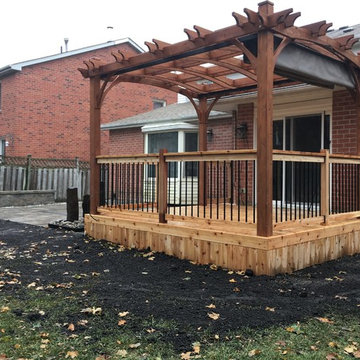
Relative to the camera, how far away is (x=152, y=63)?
6680mm

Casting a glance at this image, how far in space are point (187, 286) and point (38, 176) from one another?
12203 mm

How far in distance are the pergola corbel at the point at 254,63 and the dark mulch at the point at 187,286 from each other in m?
0.82

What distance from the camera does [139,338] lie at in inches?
132

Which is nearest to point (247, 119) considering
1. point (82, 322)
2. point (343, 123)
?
point (343, 123)

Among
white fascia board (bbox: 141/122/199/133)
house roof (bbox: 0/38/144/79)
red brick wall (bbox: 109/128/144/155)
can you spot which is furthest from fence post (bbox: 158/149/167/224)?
house roof (bbox: 0/38/144/79)

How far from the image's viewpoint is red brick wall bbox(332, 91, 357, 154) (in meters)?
8.34

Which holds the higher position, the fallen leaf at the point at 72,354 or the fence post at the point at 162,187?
the fence post at the point at 162,187

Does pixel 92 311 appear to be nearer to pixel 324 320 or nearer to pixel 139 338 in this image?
pixel 139 338

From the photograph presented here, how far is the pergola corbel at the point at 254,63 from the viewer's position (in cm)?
521

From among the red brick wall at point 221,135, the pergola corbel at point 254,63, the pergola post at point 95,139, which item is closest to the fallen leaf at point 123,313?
the pergola corbel at point 254,63

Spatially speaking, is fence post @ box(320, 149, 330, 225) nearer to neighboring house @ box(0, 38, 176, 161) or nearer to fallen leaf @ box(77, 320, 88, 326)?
fallen leaf @ box(77, 320, 88, 326)

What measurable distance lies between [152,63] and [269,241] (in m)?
3.26

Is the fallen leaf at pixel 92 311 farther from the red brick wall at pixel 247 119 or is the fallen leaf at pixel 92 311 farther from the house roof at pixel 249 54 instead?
Answer: the red brick wall at pixel 247 119

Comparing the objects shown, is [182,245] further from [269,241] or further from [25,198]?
[25,198]
